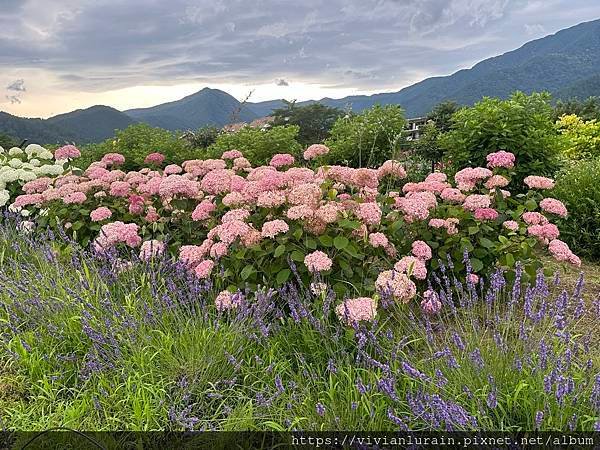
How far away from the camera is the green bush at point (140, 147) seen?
7.47 metres

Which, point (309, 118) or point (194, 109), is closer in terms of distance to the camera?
point (309, 118)

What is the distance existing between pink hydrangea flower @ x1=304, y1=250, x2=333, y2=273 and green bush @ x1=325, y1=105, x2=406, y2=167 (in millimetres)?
4661

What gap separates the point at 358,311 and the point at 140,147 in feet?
19.8

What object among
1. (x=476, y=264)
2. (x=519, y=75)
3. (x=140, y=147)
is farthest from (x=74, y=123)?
(x=519, y=75)

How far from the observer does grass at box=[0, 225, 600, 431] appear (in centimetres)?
216

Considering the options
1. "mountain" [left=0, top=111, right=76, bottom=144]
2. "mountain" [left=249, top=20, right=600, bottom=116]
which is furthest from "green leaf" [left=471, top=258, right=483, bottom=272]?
"mountain" [left=249, top=20, right=600, bottom=116]

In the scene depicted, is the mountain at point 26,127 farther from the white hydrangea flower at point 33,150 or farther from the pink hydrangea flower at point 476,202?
the pink hydrangea flower at point 476,202

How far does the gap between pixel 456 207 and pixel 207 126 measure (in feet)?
37.1

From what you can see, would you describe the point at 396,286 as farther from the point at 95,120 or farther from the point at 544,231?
the point at 95,120

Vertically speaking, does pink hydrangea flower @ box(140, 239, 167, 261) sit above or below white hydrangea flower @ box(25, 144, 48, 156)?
below

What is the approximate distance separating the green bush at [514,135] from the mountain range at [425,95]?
107 cm

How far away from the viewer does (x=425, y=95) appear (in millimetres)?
134250

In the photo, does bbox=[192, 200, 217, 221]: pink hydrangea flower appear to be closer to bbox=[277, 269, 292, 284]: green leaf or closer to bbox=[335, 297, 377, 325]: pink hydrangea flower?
bbox=[277, 269, 292, 284]: green leaf

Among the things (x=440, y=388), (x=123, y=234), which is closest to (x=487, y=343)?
(x=440, y=388)
